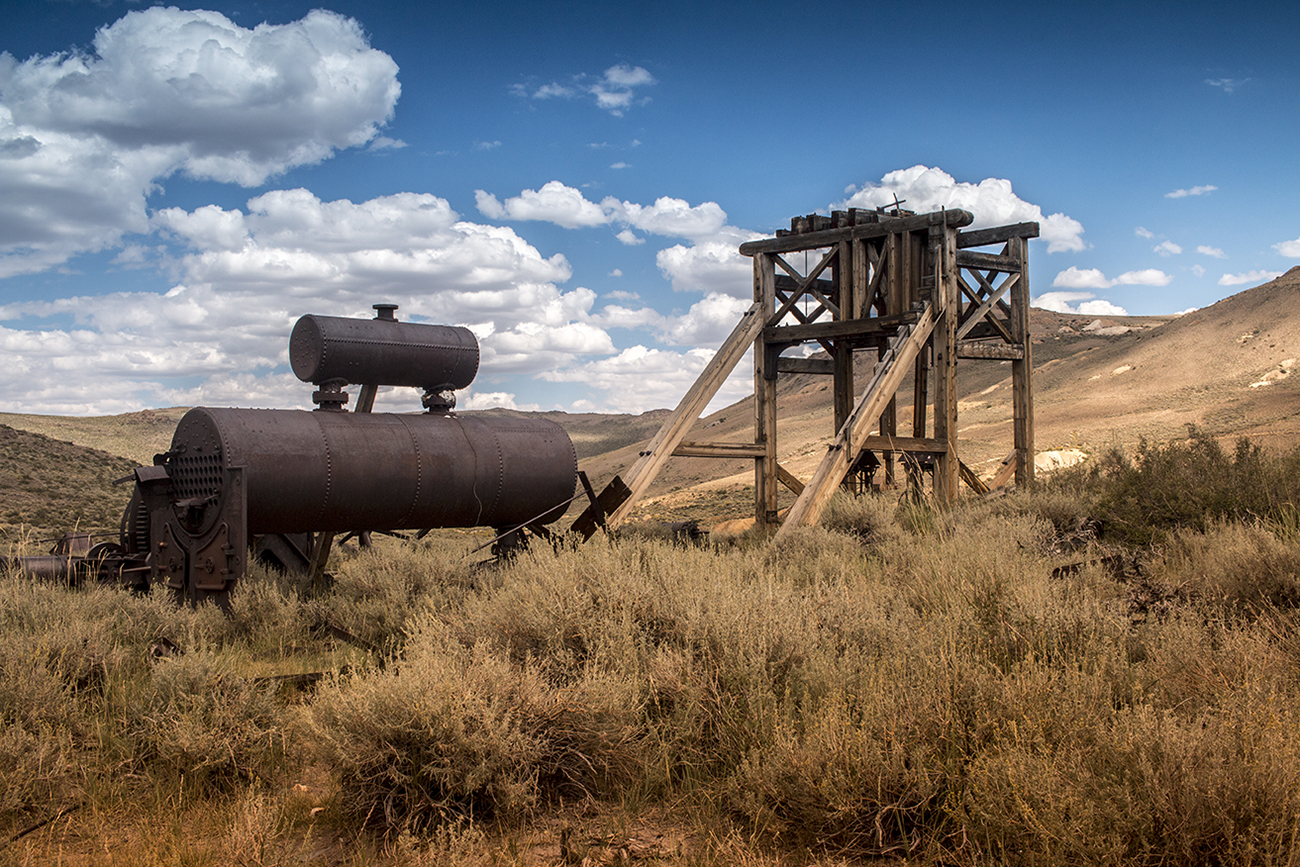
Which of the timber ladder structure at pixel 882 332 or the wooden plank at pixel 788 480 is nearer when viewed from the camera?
the timber ladder structure at pixel 882 332

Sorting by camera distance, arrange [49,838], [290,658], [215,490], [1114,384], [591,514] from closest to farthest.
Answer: [49,838] → [290,658] → [215,490] → [591,514] → [1114,384]

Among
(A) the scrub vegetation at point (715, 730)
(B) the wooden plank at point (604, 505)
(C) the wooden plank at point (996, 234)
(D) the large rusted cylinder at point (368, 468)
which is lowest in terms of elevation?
(A) the scrub vegetation at point (715, 730)

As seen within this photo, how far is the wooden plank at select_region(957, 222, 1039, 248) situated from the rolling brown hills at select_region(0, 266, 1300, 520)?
4609mm

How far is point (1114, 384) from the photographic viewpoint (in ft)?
132

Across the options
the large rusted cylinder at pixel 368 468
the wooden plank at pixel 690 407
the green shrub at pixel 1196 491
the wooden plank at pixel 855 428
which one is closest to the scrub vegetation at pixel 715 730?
the green shrub at pixel 1196 491

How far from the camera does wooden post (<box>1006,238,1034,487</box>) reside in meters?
11.7

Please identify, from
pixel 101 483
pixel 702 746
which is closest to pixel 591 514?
pixel 702 746

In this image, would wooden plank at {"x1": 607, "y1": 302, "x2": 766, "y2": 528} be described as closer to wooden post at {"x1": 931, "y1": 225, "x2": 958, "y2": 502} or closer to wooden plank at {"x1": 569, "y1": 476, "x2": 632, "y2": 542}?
wooden plank at {"x1": 569, "y1": 476, "x2": 632, "y2": 542}

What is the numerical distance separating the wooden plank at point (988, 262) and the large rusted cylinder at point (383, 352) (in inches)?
240

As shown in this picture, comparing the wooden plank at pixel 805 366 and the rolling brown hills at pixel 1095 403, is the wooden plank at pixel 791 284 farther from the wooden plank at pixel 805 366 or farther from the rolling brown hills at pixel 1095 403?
the rolling brown hills at pixel 1095 403

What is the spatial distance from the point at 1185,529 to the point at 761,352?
5.85 m

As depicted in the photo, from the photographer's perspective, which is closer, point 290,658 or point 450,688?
point 450,688

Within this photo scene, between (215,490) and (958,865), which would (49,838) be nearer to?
(958,865)

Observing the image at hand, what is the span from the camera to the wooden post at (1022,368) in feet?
38.3
